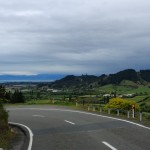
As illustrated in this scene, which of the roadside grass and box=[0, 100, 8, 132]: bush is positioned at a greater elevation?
box=[0, 100, 8, 132]: bush

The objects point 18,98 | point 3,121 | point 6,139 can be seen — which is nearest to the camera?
point 6,139

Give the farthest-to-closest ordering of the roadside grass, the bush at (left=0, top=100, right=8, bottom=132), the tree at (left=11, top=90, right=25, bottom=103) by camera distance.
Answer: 1. the tree at (left=11, top=90, right=25, bottom=103)
2. the bush at (left=0, top=100, right=8, bottom=132)
3. the roadside grass

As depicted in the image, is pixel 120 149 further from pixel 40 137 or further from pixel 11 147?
pixel 40 137

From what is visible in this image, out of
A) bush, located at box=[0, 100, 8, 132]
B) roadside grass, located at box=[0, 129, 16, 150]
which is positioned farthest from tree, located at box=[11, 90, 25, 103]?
roadside grass, located at box=[0, 129, 16, 150]

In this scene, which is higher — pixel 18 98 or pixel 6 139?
pixel 18 98

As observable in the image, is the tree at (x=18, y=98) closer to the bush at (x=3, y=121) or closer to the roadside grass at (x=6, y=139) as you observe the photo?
the bush at (x=3, y=121)

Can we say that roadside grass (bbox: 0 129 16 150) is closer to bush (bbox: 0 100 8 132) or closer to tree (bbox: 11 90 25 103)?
bush (bbox: 0 100 8 132)

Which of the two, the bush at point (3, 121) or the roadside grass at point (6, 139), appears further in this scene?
the bush at point (3, 121)

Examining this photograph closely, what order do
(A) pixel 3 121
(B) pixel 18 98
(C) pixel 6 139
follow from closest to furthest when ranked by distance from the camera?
(C) pixel 6 139 < (A) pixel 3 121 < (B) pixel 18 98

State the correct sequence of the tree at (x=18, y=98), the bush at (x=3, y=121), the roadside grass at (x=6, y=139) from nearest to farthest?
1. the roadside grass at (x=6, y=139)
2. the bush at (x=3, y=121)
3. the tree at (x=18, y=98)

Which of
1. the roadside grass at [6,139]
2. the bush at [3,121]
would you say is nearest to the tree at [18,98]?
the bush at [3,121]

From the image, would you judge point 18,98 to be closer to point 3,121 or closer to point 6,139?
point 3,121

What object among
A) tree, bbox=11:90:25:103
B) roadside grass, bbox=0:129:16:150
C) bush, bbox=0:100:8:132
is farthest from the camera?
tree, bbox=11:90:25:103

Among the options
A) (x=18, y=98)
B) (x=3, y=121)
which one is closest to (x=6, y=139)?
(x=3, y=121)
